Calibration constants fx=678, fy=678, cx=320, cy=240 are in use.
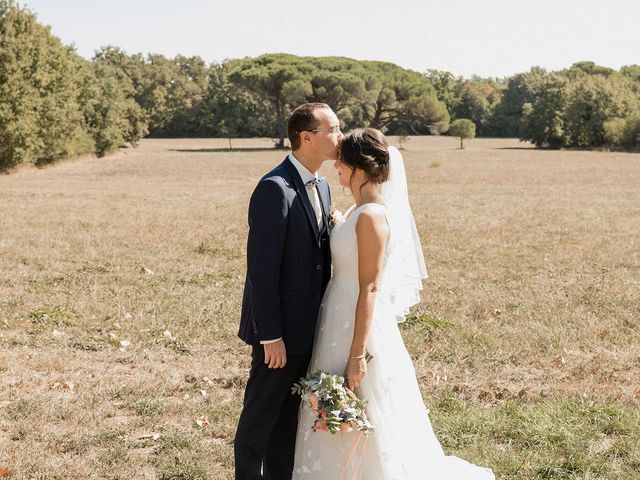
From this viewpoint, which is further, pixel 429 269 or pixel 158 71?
pixel 158 71

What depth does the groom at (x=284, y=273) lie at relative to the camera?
352cm

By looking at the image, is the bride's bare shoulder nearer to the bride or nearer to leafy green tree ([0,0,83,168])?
the bride

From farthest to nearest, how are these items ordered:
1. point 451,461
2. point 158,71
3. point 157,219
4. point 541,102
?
point 158,71 → point 541,102 → point 157,219 → point 451,461

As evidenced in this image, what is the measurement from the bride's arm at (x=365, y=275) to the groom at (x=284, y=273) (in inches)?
11.2

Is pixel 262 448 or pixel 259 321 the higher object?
pixel 259 321

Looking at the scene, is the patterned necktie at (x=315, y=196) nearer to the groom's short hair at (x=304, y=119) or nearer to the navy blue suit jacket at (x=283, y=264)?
the navy blue suit jacket at (x=283, y=264)

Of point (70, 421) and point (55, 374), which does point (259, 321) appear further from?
point (55, 374)

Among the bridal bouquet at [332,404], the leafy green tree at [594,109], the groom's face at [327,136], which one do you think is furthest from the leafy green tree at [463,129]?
the bridal bouquet at [332,404]

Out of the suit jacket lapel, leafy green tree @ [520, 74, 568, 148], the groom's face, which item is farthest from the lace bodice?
leafy green tree @ [520, 74, 568, 148]

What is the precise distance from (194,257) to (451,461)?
844 cm

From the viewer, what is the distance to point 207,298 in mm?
9250

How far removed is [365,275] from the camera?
3.48m

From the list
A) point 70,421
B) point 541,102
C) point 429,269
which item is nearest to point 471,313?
point 429,269

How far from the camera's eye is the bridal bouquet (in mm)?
3385
